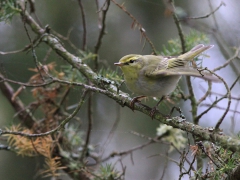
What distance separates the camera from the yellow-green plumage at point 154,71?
1886 millimetres

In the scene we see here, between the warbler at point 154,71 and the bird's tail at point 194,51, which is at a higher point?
the bird's tail at point 194,51

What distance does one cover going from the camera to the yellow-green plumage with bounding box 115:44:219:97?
189cm

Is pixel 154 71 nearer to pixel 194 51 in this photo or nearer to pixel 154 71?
pixel 154 71

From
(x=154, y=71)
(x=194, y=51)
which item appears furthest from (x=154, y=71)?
(x=194, y=51)

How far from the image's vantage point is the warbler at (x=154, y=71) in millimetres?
1886

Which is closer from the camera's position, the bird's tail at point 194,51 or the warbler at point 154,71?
the warbler at point 154,71

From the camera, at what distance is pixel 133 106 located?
1.67 metres

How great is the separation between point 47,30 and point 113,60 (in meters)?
1.47

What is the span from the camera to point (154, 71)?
1965mm

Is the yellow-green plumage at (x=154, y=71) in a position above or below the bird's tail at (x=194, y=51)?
below

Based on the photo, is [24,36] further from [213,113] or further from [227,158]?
[227,158]

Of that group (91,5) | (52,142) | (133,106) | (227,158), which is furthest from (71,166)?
(91,5)

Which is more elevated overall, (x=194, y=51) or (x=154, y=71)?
(x=194, y=51)

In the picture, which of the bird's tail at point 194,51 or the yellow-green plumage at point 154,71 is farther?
the bird's tail at point 194,51
